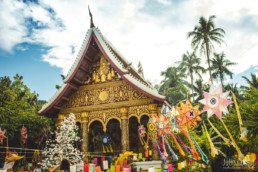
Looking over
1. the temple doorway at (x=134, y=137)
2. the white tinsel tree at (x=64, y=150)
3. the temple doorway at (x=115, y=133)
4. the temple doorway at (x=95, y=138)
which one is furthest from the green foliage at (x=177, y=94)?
the white tinsel tree at (x=64, y=150)

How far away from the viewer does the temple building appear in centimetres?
1051

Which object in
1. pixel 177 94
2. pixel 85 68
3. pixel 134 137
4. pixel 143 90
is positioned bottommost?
pixel 134 137

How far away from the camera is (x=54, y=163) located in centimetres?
1035

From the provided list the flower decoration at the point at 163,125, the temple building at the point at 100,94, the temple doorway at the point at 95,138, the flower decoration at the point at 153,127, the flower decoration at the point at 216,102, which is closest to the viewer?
the flower decoration at the point at 216,102

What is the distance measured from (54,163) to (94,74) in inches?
221

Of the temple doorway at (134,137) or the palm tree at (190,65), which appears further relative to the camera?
the palm tree at (190,65)

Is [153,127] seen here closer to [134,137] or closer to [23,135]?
[134,137]

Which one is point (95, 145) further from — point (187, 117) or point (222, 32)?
point (222, 32)

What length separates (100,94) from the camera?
1167cm

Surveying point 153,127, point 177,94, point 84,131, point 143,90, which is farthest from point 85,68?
point 177,94

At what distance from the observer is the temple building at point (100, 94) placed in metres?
10.5

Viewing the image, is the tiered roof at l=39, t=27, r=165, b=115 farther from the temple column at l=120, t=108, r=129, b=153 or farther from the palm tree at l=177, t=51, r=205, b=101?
the palm tree at l=177, t=51, r=205, b=101

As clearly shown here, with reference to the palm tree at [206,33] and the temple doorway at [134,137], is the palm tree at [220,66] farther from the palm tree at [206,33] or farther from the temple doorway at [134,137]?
the temple doorway at [134,137]

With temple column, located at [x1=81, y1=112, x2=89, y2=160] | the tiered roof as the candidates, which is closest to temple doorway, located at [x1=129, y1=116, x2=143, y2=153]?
temple column, located at [x1=81, y1=112, x2=89, y2=160]
